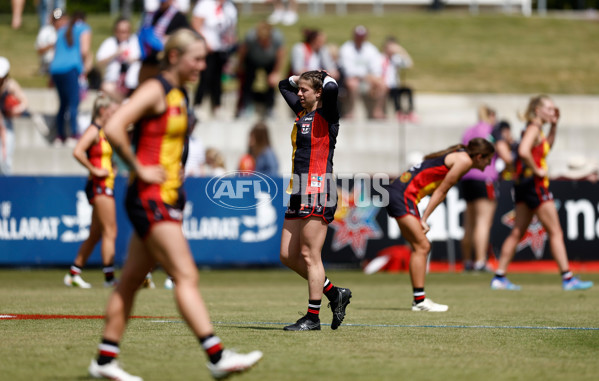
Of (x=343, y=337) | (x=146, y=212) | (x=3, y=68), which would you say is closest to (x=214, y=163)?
(x=3, y=68)

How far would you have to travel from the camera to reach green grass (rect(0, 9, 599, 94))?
3148 centimetres

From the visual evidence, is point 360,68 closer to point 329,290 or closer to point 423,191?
point 423,191

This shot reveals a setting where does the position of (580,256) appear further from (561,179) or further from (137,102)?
(137,102)

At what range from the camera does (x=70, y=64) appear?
19.0 metres

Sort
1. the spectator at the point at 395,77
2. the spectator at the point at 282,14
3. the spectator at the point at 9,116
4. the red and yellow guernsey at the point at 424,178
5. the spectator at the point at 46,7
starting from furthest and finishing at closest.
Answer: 1. the spectator at the point at 282,14
2. the spectator at the point at 46,7
3. the spectator at the point at 395,77
4. the spectator at the point at 9,116
5. the red and yellow guernsey at the point at 424,178

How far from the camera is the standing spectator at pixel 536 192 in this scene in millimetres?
13266

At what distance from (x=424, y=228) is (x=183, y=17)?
7.91m

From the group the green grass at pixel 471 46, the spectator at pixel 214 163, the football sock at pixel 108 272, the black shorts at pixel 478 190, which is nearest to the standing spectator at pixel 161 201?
the football sock at pixel 108 272

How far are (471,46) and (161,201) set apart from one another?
107 ft

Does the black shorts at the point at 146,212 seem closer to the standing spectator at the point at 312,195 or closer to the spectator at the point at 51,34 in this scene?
the standing spectator at the point at 312,195

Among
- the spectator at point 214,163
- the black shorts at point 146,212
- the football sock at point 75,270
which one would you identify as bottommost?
the football sock at point 75,270

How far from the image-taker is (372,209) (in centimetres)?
1700

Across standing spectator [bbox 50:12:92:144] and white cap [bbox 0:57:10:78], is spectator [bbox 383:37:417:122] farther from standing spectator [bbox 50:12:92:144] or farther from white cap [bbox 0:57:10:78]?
white cap [bbox 0:57:10:78]

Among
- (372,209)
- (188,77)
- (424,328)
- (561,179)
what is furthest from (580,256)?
(188,77)
